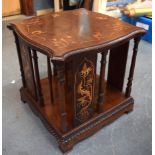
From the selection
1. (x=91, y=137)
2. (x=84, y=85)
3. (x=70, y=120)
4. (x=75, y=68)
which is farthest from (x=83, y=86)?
(x=91, y=137)

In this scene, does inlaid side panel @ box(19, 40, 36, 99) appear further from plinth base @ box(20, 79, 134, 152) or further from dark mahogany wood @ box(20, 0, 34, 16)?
dark mahogany wood @ box(20, 0, 34, 16)

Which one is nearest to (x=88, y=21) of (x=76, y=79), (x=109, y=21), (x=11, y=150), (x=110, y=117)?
(x=109, y=21)

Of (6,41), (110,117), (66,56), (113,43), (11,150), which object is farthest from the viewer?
(6,41)

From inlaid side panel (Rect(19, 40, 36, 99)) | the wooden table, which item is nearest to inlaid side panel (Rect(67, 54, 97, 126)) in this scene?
the wooden table

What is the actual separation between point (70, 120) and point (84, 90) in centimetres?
20

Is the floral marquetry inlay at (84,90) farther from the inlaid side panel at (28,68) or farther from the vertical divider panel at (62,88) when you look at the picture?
the inlaid side panel at (28,68)

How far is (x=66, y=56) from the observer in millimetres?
817

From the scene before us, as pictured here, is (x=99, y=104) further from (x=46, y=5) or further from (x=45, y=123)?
(x=46, y=5)

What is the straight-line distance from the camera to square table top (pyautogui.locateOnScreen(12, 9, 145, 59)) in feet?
2.90

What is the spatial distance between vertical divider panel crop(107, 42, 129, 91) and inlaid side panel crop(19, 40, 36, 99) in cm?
50

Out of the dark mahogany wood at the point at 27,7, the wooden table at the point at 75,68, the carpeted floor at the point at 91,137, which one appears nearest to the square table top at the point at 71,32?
the wooden table at the point at 75,68

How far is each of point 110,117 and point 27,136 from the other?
50 centimetres

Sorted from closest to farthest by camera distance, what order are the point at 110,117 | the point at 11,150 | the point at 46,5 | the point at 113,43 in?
the point at 113,43, the point at 11,150, the point at 110,117, the point at 46,5

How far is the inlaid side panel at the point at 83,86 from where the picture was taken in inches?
36.9
